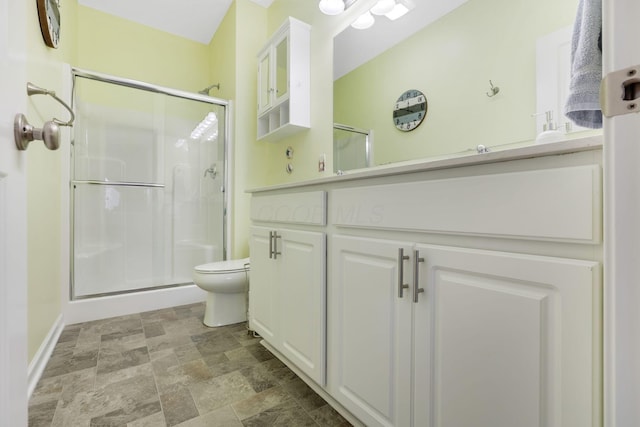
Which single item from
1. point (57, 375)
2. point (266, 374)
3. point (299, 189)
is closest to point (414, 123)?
point (299, 189)

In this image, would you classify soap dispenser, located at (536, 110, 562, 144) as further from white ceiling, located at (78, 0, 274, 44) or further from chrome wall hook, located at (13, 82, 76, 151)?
white ceiling, located at (78, 0, 274, 44)

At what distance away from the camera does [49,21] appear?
1478 millimetres

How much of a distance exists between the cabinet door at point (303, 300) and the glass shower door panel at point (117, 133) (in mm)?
1929

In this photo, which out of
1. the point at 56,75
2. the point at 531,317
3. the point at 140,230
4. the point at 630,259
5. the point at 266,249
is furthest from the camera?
the point at 140,230

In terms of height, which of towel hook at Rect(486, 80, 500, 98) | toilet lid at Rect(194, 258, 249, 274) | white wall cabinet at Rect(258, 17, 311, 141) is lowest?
toilet lid at Rect(194, 258, 249, 274)

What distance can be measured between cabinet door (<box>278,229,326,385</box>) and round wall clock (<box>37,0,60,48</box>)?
5.08 feet

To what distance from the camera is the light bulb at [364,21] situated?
1.60m

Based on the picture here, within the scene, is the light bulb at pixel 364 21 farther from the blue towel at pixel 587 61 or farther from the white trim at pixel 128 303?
the white trim at pixel 128 303

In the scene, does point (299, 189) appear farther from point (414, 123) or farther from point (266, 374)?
point (266, 374)

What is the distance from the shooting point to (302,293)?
1.17 m

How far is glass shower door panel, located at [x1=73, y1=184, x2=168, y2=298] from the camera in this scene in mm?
2250

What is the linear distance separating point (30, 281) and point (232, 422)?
3.59 ft

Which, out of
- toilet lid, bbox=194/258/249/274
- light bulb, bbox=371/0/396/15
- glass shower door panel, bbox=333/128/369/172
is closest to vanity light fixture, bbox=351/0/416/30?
light bulb, bbox=371/0/396/15

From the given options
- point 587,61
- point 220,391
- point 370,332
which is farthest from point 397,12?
point 220,391
